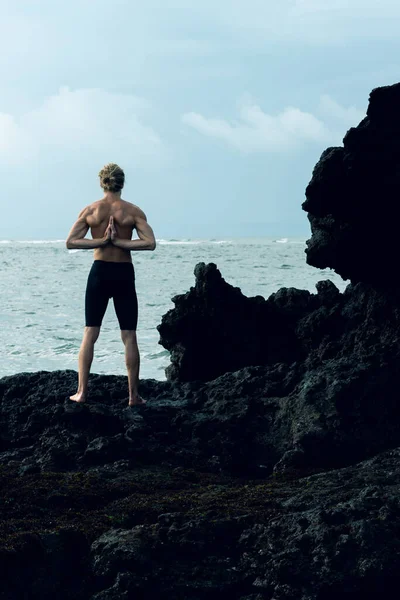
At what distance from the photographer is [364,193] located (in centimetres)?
645

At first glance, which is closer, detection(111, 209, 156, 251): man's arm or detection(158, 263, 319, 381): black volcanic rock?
detection(111, 209, 156, 251): man's arm

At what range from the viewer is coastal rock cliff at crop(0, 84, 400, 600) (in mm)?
3529

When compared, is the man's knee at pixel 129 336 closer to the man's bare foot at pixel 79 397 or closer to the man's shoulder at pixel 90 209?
the man's bare foot at pixel 79 397

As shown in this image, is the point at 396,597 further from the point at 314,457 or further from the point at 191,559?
the point at 314,457

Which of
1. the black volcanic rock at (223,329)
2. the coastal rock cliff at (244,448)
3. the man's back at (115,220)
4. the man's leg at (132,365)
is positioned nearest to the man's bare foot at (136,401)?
the man's leg at (132,365)

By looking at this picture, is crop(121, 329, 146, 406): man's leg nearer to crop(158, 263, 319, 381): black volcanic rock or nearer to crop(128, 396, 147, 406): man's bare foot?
crop(128, 396, 147, 406): man's bare foot

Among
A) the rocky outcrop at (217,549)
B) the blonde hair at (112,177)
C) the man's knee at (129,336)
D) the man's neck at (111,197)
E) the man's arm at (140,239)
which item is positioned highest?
the blonde hair at (112,177)

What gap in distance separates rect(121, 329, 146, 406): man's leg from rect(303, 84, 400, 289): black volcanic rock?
2032mm

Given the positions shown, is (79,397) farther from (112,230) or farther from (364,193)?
(364,193)

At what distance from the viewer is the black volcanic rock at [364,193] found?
635cm

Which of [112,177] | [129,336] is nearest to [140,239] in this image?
[112,177]

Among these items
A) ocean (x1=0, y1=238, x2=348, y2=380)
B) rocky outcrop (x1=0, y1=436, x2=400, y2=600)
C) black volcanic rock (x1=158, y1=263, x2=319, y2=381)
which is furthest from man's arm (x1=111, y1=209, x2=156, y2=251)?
ocean (x1=0, y1=238, x2=348, y2=380)

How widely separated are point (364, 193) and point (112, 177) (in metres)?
2.40

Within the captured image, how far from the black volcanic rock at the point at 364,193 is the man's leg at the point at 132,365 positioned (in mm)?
2032
